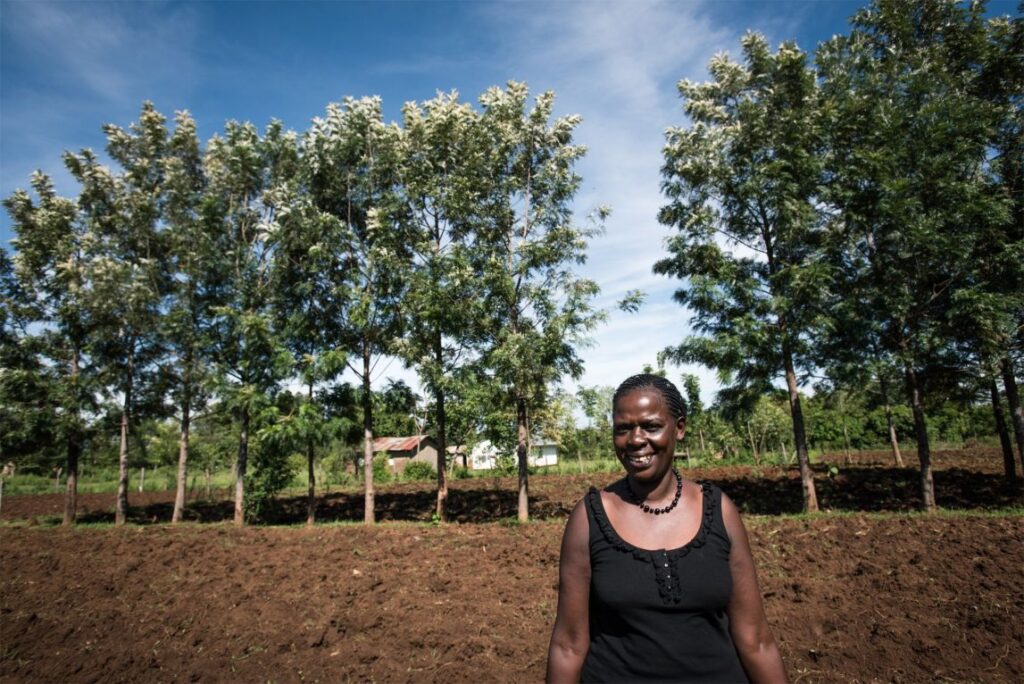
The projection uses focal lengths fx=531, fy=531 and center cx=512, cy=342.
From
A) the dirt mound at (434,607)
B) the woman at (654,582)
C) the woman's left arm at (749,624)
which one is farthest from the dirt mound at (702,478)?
the woman at (654,582)

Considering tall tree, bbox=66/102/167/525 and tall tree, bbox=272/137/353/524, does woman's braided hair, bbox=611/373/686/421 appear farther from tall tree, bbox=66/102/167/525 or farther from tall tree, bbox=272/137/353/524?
tall tree, bbox=66/102/167/525

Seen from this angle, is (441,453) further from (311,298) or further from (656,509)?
(656,509)

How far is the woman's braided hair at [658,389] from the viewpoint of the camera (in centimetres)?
228

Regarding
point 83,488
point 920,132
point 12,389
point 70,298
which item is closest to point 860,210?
point 920,132

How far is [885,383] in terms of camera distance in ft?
46.2

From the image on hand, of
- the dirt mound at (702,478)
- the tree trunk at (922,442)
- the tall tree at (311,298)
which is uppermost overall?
the tall tree at (311,298)

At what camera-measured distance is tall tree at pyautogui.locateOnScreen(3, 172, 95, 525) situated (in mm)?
18625

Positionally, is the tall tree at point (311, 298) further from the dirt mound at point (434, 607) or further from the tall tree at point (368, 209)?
the dirt mound at point (434, 607)

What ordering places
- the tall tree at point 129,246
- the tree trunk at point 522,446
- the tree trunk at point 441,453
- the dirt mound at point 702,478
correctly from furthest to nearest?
1. the tall tree at point 129,246
2. the tree trunk at point 441,453
3. the tree trunk at point 522,446
4. the dirt mound at point 702,478

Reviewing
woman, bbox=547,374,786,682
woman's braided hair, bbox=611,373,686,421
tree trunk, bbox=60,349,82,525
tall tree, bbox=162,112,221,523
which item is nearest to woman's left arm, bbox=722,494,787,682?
woman, bbox=547,374,786,682

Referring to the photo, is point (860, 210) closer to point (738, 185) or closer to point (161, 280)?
point (738, 185)

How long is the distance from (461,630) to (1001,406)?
1922 centimetres

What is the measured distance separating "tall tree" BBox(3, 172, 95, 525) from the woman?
2234 cm

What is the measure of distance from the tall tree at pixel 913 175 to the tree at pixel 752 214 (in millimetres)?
988
